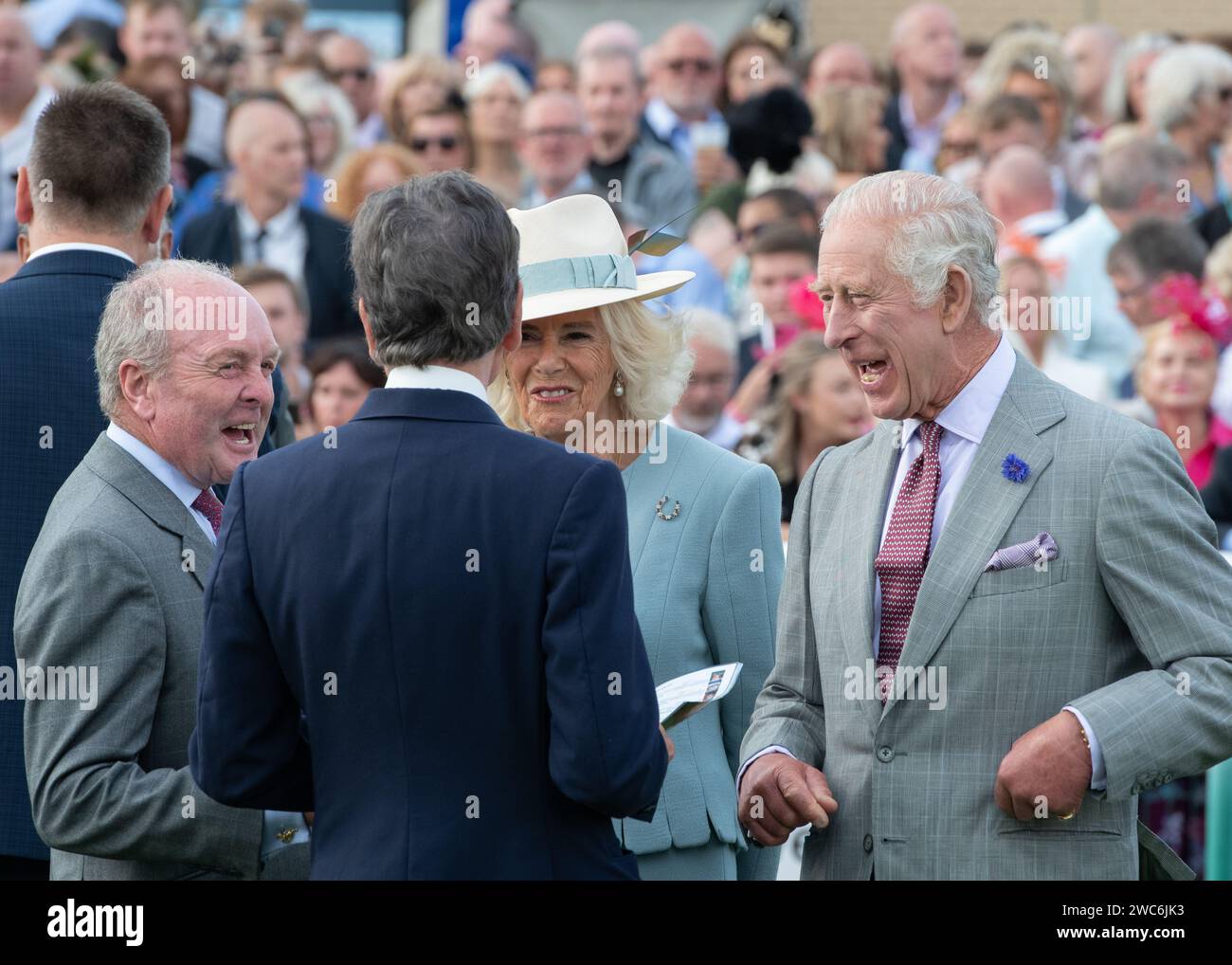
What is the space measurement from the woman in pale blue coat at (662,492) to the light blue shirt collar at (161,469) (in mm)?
757

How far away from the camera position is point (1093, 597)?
285 cm

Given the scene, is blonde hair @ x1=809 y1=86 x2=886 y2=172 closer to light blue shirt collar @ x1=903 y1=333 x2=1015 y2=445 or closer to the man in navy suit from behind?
light blue shirt collar @ x1=903 y1=333 x2=1015 y2=445

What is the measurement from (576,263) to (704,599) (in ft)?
2.49

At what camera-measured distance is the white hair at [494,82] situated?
9.23 m

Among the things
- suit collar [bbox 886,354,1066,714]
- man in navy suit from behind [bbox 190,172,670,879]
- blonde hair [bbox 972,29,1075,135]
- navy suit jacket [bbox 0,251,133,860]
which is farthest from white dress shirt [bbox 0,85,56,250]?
suit collar [bbox 886,354,1066,714]

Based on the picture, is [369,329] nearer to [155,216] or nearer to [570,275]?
[570,275]

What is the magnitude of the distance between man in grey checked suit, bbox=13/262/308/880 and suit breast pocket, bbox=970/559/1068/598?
1309mm

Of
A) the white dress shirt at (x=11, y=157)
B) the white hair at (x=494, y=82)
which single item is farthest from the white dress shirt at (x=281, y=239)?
the white hair at (x=494, y=82)

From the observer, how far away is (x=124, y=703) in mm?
2924

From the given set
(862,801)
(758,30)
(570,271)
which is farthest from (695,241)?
(862,801)

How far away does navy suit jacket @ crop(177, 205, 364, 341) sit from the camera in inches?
306

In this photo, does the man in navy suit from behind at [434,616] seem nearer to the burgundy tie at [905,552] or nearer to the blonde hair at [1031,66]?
the burgundy tie at [905,552]

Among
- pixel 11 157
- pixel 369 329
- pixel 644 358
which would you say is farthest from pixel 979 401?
pixel 11 157
